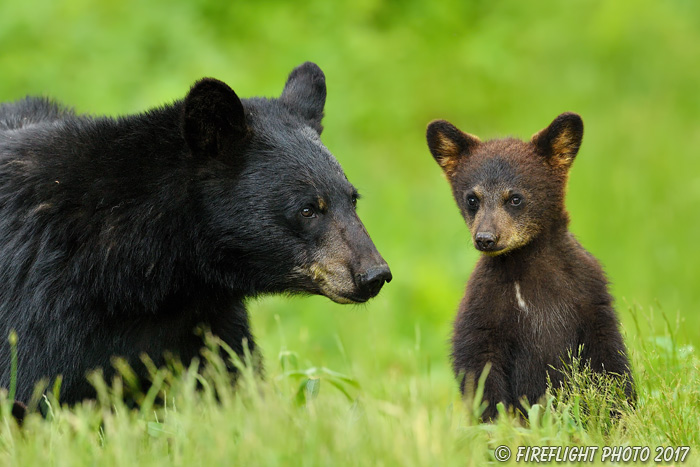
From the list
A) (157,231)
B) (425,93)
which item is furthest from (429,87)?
(157,231)

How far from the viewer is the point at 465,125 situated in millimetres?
11562

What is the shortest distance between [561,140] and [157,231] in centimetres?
204

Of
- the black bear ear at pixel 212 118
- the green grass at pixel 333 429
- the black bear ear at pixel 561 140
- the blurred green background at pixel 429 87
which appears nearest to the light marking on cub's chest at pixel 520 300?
the green grass at pixel 333 429

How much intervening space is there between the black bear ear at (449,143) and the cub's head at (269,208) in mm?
790

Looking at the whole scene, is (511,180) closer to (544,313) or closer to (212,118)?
(544,313)

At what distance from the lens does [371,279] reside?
14.0 feet

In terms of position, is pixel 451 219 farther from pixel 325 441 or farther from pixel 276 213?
pixel 325 441

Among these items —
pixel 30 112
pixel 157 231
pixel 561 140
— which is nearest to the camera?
pixel 157 231

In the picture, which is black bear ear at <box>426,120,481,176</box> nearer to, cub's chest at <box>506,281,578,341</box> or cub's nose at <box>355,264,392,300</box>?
cub's chest at <box>506,281,578,341</box>

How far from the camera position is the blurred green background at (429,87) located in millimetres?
9305

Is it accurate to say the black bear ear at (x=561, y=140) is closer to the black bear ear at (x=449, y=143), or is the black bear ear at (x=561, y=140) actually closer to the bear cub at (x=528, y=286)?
the bear cub at (x=528, y=286)

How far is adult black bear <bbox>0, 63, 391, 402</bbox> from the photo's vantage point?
432cm

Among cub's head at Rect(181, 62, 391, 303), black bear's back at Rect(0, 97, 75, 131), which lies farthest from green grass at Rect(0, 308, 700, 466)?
black bear's back at Rect(0, 97, 75, 131)

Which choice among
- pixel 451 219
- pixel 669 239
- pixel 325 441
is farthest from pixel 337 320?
pixel 325 441
